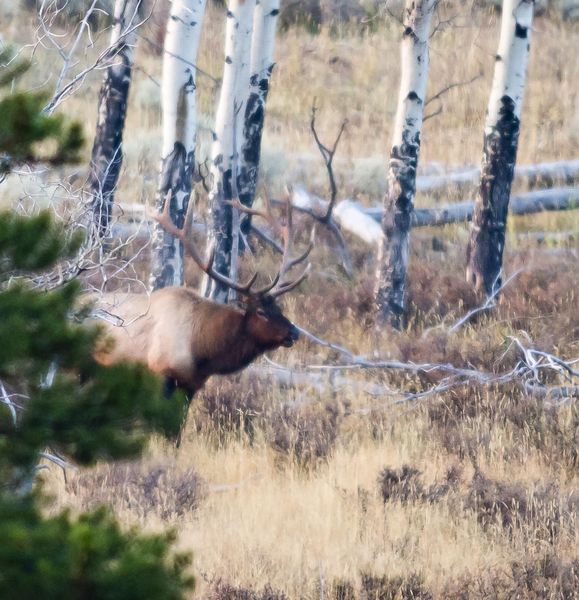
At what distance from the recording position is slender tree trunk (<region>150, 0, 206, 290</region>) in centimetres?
1023

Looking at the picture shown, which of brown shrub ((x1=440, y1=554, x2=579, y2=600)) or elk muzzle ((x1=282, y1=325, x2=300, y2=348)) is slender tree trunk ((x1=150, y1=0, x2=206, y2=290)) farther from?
brown shrub ((x1=440, y1=554, x2=579, y2=600))

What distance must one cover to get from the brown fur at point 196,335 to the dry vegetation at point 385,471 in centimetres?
32

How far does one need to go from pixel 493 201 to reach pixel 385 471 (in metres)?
5.98

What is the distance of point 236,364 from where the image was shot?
866cm

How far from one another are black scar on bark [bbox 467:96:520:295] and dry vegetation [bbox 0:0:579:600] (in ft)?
1.05

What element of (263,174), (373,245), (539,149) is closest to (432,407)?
(373,245)

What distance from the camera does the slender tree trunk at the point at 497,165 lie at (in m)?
11.9

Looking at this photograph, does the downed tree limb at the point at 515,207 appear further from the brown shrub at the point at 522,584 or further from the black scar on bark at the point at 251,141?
the brown shrub at the point at 522,584

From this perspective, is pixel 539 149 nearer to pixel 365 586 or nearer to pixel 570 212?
pixel 570 212

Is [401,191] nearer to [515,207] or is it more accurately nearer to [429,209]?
[429,209]

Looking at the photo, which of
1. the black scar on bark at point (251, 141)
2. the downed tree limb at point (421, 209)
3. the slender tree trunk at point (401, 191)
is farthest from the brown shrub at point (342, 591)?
the downed tree limb at point (421, 209)

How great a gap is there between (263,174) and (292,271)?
429 cm

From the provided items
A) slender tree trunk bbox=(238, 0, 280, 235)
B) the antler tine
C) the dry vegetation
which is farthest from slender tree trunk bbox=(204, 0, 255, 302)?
the antler tine

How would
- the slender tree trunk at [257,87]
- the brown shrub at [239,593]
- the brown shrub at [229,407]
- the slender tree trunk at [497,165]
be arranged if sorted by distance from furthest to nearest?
1. the slender tree trunk at [257,87]
2. the slender tree trunk at [497,165]
3. the brown shrub at [229,407]
4. the brown shrub at [239,593]
